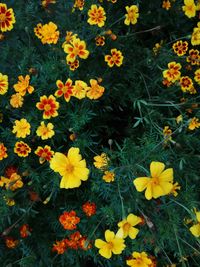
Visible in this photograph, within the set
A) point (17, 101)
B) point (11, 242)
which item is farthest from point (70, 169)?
point (11, 242)

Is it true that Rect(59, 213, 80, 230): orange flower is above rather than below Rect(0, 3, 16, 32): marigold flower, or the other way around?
below

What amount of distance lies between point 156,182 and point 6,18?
1159 millimetres

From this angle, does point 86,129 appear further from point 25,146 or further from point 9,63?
point 9,63

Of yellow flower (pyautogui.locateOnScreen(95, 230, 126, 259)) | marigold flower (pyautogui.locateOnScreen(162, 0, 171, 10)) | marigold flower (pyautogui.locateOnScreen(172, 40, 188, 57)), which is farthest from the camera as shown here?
marigold flower (pyautogui.locateOnScreen(162, 0, 171, 10))

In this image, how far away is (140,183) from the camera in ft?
5.01

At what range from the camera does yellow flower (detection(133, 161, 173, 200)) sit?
153 cm

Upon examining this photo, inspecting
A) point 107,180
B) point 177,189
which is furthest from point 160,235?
point 107,180

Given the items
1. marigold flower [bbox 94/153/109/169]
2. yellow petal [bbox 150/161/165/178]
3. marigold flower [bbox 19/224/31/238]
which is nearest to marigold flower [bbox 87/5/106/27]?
marigold flower [bbox 94/153/109/169]

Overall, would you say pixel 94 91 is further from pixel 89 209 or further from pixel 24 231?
pixel 24 231

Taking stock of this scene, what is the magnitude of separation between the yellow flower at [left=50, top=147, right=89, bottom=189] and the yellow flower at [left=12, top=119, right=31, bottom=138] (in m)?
0.37

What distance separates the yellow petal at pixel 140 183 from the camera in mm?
1523

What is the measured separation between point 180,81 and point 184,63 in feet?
0.84

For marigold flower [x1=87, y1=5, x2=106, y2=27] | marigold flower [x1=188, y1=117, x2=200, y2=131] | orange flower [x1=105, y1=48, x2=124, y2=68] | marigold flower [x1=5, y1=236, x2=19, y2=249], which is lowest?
marigold flower [x1=5, y1=236, x2=19, y2=249]

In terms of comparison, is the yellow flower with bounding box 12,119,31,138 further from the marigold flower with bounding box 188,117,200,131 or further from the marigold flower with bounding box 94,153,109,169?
the marigold flower with bounding box 188,117,200,131
